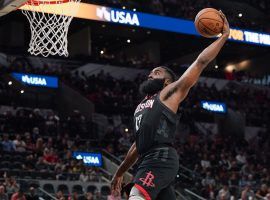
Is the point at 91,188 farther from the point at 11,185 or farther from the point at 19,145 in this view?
the point at 11,185

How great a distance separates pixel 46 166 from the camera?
17.3 m

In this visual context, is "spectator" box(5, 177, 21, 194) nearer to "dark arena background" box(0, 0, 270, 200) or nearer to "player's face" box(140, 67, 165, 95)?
"dark arena background" box(0, 0, 270, 200)

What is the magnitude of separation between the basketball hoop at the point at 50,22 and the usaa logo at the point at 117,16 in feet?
50.3

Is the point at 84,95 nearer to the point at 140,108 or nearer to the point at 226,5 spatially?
the point at 226,5

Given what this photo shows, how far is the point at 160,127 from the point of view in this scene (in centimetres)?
484

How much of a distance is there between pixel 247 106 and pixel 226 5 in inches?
291

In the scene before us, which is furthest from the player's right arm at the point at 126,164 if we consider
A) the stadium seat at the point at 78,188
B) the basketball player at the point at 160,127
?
the stadium seat at the point at 78,188

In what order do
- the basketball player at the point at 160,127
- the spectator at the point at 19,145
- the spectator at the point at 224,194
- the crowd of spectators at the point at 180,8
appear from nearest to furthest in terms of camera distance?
the basketball player at the point at 160,127 → the spectator at the point at 224,194 → the spectator at the point at 19,145 → the crowd of spectators at the point at 180,8

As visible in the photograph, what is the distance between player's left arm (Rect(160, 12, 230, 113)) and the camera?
4.72m

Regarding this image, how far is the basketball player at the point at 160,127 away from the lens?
15.4 feet

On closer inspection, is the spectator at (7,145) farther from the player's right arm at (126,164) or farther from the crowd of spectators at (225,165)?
the player's right arm at (126,164)

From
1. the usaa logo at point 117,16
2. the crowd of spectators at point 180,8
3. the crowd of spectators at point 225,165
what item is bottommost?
the crowd of spectators at point 225,165

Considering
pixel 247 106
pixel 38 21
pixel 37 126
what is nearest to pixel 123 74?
pixel 247 106

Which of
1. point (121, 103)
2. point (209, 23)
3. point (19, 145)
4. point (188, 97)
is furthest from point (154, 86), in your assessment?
point (188, 97)
